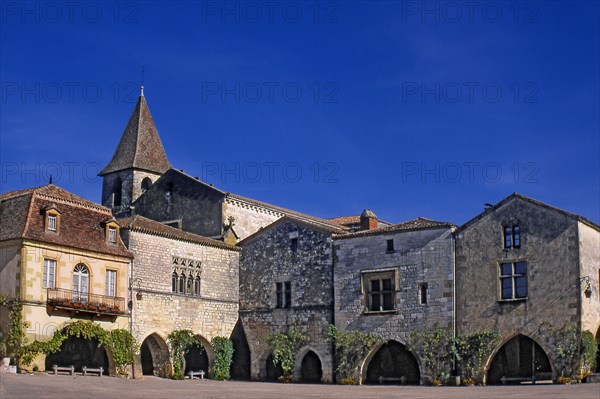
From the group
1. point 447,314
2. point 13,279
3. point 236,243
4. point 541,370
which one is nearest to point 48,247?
point 13,279

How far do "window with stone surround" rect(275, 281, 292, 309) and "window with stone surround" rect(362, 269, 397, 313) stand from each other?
4.13 meters

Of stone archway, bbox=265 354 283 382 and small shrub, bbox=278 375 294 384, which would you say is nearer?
small shrub, bbox=278 375 294 384

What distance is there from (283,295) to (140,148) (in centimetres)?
1785

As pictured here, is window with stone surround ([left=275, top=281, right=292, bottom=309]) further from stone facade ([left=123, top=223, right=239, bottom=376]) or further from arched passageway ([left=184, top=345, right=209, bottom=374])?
arched passageway ([left=184, top=345, right=209, bottom=374])

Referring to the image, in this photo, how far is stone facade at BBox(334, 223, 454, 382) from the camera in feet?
141

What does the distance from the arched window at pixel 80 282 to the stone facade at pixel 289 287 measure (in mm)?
9364

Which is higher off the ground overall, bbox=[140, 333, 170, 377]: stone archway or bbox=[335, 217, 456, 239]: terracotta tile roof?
bbox=[335, 217, 456, 239]: terracotta tile roof

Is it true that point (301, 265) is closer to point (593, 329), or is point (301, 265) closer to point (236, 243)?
point (236, 243)

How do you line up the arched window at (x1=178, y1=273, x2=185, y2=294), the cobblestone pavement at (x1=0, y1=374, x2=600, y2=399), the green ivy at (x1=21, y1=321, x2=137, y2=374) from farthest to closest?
the arched window at (x1=178, y1=273, x2=185, y2=294), the green ivy at (x1=21, y1=321, x2=137, y2=374), the cobblestone pavement at (x1=0, y1=374, x2=600, y2=399)

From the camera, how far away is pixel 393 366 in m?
44.3

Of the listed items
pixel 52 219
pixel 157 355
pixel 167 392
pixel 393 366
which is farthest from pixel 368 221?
pixel 167 392

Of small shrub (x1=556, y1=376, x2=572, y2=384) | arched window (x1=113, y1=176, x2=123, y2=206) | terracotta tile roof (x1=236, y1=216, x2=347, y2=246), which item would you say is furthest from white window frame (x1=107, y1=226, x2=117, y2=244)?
small shrub (x1=556, y1=376, x2=572, y2=384)

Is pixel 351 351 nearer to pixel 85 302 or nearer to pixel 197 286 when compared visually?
pixel 197 286

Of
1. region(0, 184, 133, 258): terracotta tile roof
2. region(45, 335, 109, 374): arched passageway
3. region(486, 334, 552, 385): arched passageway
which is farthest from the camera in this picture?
region(45, 335, 109, 374): arched passageway
